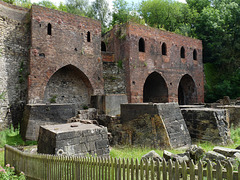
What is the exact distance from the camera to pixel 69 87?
511 inches

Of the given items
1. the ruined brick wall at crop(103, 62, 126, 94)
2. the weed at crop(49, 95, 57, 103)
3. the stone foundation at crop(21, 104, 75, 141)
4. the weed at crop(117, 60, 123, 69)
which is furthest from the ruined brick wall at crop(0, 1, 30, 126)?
the weed at crop(117, 60, 123, 69)

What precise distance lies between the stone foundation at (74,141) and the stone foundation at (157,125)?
5.78 feet

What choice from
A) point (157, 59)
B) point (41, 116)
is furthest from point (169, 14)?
point (41, 116)

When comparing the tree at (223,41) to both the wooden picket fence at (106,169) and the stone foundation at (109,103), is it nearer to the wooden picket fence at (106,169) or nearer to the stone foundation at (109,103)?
the stone foundation at (109,103)

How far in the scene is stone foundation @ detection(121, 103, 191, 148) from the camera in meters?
6.30

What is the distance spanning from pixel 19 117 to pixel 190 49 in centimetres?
1468

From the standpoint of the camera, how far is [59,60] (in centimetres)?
1188

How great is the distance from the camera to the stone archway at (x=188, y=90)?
61.2 ft

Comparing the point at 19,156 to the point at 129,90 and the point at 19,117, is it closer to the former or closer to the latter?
the point at 19,117

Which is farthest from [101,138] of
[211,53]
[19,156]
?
[211,53]

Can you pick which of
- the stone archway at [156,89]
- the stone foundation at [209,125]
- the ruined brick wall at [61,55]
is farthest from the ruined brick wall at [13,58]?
the stone archway at [156,89]

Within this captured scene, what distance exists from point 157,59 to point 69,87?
6.99 meters

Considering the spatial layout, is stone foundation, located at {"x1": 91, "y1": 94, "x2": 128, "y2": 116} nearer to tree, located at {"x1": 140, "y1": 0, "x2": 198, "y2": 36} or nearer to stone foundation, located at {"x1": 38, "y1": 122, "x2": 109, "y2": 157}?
stone foundation, located at {"x1": 38, "y1": 122, "x2": 109, "y2": 157}

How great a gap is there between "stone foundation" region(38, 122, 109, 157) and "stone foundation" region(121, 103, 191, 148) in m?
1.76
